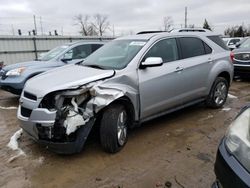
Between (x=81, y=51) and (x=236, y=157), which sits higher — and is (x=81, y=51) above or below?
above

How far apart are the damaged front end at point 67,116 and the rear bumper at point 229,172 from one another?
185 centimetres

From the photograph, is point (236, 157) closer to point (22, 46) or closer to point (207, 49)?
point (207, 49)

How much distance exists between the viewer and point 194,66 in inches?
203

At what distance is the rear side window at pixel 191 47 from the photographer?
5.13 m

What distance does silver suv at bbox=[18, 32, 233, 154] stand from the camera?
3518 mm

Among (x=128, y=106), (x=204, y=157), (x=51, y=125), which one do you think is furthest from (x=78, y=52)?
(x=204, y=157)

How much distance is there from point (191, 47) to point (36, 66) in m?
4.16

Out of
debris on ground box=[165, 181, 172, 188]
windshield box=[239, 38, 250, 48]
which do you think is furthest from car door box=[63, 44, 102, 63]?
windshield box=[239, 38, 250, 48]

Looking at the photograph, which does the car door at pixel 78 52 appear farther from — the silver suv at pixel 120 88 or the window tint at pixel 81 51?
the silver suv at pixel 120 88

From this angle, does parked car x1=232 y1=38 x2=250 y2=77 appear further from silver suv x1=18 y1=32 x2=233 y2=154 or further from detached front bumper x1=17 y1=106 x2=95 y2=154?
detached front bumper x1=17 y1=106 x2=95 y2=154

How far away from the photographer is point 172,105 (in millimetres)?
4844

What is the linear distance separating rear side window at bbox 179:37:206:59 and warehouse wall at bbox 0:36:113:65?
34.0 feet

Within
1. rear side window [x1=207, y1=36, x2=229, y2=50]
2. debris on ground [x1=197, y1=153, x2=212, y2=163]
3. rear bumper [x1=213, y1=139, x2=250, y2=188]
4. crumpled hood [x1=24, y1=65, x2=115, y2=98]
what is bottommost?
debris on ground [x1=197, y1=153, x2=212, y2=163]

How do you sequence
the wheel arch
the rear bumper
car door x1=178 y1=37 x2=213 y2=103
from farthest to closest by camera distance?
1. car door x1=178 y1=37 x2=213 y2=103
2. the wheel arch
3. the rear bumper
